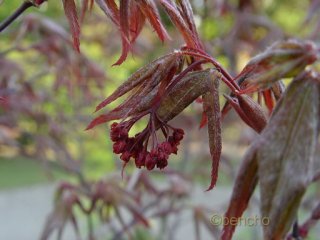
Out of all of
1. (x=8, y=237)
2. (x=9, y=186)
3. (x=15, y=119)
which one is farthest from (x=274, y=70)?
(x=9, y=186)

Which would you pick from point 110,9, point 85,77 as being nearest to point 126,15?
point 110,9

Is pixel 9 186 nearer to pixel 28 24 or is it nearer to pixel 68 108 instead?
pixel 68 108

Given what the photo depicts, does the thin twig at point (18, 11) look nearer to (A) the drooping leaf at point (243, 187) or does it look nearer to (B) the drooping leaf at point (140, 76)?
(B) the drooping leaf at point (140, 76)

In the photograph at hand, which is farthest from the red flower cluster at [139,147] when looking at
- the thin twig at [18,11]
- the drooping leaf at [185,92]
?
the thin twig at [18,11]

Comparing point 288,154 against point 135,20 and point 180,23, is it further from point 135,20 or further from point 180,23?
point 135,20

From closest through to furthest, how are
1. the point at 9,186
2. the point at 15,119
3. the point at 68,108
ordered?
the point at 15,119, the point at 68,108, the point at 9,186

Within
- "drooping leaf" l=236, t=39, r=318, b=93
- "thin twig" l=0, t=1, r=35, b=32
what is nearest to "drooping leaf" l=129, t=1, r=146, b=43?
"thin twig" l=0, t=1, r=35, b=32
